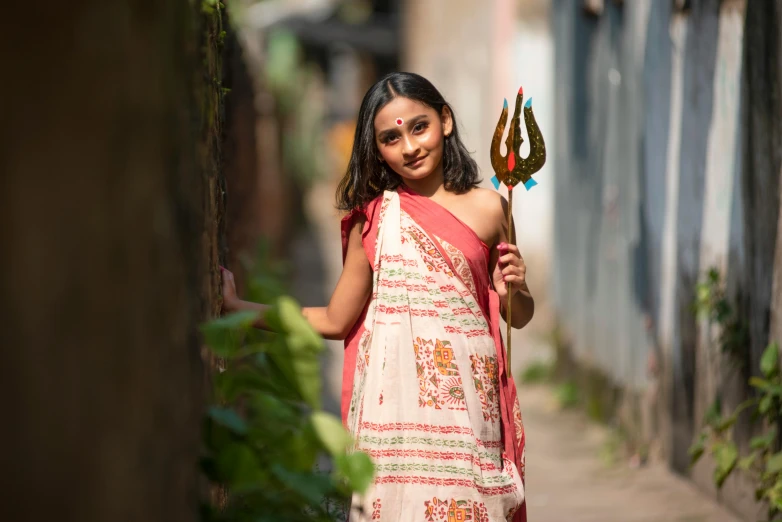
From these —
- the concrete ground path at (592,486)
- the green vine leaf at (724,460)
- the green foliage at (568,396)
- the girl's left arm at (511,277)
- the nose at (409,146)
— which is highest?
the nose at (409,146)

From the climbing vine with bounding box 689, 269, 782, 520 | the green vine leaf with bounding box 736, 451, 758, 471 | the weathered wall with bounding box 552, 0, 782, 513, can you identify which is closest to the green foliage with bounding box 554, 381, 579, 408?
the weathered wall with bounding box 552, 0, 782, 513

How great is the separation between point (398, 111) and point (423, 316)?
57cm

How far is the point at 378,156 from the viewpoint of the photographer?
10.6ft

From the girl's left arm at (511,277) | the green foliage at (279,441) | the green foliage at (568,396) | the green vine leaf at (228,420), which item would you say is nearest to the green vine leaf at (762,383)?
the girl's left arm at (511,277)

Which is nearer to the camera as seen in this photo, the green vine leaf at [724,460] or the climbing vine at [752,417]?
the climbing vine at [752,417]

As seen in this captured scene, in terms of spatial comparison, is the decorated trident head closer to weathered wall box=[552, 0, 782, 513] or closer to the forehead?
the forehead

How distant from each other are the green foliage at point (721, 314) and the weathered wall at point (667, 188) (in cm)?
6

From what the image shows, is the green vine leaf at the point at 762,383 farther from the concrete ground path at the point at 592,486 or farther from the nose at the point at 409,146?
the nose at the point at 409,146

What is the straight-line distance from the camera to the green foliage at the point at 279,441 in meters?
2.21

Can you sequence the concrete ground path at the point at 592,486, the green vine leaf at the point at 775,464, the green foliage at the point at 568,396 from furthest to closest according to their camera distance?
the green foliage at the point at 568,396, the concrete ground path at the point at 592,486, the green vine leaf at the point at 775,464

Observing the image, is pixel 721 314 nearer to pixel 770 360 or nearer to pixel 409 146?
pixel 770 360

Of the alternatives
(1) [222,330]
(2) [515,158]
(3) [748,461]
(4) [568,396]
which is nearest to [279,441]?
(1) [222,330]

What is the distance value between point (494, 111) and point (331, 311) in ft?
29.1

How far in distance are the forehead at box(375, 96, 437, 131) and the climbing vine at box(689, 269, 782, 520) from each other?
5.70 feet
